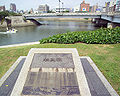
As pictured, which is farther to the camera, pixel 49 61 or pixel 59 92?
pixel 49 61

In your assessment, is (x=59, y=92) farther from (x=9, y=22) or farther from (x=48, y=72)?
(x=9, y=22)

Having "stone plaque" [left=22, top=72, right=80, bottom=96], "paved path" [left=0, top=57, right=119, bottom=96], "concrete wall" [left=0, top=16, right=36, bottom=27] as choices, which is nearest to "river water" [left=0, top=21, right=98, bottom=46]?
"concrete wall" [left=0, top=16, right=36, bottom=27]

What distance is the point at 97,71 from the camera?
18.3 feet

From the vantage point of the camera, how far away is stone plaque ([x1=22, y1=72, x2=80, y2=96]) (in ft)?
12.0

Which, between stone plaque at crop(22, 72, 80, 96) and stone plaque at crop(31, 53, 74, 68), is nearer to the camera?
stone plaque at crop(22, 72, 80, 96)

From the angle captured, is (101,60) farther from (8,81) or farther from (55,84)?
(8,81)

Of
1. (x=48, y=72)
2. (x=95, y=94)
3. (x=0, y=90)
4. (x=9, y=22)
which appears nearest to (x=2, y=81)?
(x=0, y=90)

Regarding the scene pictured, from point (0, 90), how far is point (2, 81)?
0.57 meters

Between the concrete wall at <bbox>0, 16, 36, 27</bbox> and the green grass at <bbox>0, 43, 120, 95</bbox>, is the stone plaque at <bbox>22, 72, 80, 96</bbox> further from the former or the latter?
the concrete wall at <bbox>0, 16, 36, 27</bbox>

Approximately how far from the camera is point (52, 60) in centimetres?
469

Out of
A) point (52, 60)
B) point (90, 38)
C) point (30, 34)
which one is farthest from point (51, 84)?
point (30, 34)

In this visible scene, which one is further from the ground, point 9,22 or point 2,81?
point 9,22

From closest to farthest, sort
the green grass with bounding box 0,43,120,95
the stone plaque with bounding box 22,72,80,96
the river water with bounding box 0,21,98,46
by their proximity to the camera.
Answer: the stone plaque with bounding box 22,72,80,96, the green grass with bounding box 0,43,120,95, the river water with bounding box 0,21,98,46

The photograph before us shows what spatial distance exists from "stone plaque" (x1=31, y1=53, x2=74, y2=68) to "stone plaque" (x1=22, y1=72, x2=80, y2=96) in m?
0.37
